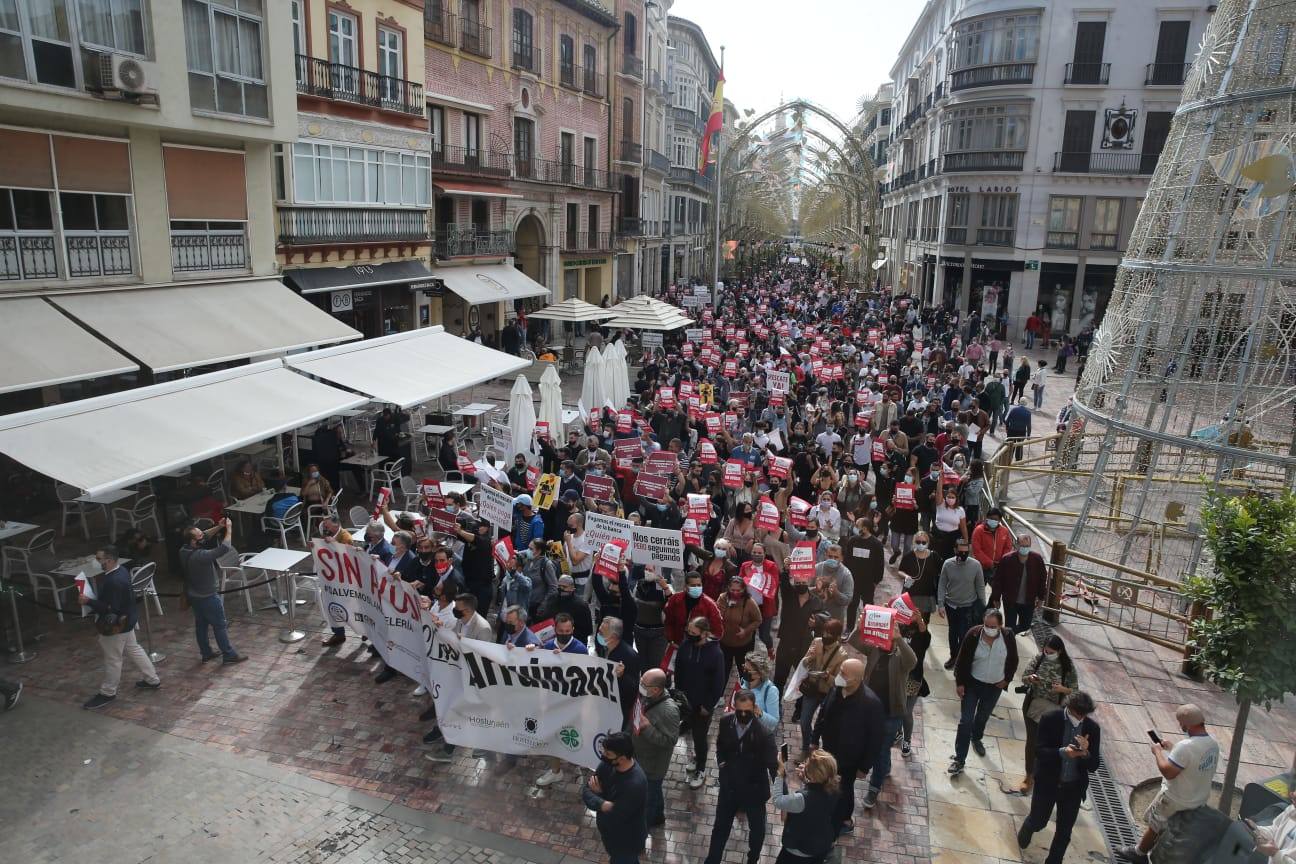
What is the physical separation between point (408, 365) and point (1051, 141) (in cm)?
3429

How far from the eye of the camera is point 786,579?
9.33 m

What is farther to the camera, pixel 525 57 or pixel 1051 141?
pixel 1051 141

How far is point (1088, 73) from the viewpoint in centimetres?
3831

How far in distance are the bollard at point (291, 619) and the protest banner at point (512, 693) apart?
7.89 feet

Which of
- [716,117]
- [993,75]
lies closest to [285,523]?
[716,117]

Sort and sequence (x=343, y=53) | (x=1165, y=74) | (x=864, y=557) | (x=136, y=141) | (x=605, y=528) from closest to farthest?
(x=605, y=528), (x=864, y=557), (x=136, y=141), (x=343, y=53), (x=1165, y=74)

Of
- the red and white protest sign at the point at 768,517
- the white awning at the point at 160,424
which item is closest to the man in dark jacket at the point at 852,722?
the red and white protest sign at the point at 768,517

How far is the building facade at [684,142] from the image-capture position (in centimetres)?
6538

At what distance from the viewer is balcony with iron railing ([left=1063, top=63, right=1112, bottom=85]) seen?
38.1 meters

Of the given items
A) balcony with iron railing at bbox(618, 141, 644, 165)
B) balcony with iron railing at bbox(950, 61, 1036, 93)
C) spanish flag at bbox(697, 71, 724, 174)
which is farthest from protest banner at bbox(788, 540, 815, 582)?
balcony with iron railing at bbox(618, 141, 644, 165)

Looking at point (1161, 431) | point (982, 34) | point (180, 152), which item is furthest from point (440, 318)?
point (982, 34)

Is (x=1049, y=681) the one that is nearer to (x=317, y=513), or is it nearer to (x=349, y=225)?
(x=317, y=513)

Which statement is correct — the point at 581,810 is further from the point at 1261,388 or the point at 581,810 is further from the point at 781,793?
the point at 1261,388

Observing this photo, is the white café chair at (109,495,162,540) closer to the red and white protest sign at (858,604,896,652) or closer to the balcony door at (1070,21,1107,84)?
the red and white protest sign at (858,604,896,652)
